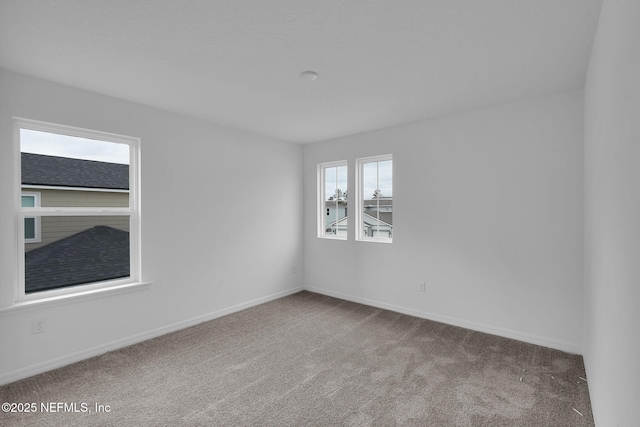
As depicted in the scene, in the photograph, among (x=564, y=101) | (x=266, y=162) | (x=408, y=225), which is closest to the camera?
(x=564, y=101)

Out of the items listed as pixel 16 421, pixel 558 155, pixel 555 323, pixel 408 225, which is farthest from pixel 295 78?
pixel 555 323

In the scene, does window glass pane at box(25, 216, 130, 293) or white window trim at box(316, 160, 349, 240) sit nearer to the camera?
window glass pane at box(25, 216, 130, 293)

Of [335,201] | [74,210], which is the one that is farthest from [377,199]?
[74,210]

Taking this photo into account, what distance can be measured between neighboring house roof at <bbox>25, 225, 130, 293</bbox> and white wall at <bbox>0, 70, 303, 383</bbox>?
199 mm

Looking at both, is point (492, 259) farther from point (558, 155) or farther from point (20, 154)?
point (20, 154)

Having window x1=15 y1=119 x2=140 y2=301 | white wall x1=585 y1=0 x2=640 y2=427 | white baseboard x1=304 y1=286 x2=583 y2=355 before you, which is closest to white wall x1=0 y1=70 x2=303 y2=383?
window x1=15 y1=119 x2=140 y2=301

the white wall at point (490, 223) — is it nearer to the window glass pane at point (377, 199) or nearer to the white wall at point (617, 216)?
the window glass pane at point (377, 199)

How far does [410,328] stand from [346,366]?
1168 millimetres

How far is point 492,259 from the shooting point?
3387 mm

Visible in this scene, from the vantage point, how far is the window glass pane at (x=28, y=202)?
8.83 ft

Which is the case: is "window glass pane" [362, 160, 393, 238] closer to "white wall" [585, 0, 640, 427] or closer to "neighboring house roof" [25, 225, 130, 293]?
"white wall" [585, 0, 640, 427]

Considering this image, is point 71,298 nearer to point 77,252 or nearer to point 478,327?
point 77,252

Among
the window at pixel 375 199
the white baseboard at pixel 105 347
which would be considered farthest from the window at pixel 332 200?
the white baseboard at pixel 105 347

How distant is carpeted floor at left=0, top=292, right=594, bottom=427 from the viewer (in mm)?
2094
